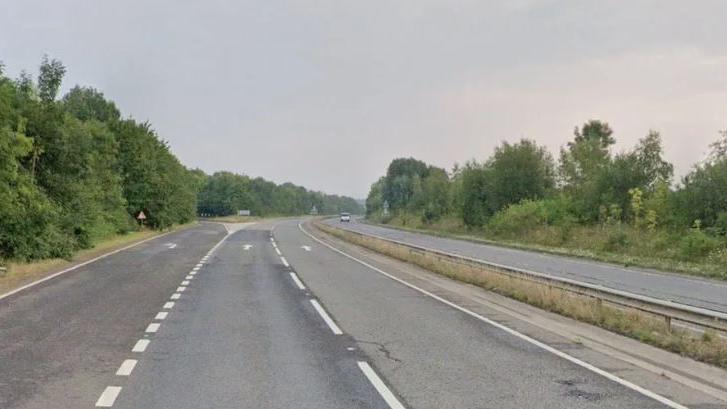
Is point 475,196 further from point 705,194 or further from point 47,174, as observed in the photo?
point 47,174

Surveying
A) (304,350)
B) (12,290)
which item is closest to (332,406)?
(304,350)

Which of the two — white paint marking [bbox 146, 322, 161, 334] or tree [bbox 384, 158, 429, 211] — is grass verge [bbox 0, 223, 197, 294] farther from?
tree [bbox 384, 158, 429, 211]

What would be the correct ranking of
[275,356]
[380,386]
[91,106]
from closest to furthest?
[380,386] < [275,356] < [91,106]

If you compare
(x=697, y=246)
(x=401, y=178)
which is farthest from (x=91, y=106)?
(x=401, y=178)

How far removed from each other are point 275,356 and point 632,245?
31.1 meters

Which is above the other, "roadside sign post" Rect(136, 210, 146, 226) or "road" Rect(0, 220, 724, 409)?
"roadside sign post" Rect(136, 210, 146, 226)

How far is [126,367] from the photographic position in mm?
8820

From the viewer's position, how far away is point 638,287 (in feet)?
69.0

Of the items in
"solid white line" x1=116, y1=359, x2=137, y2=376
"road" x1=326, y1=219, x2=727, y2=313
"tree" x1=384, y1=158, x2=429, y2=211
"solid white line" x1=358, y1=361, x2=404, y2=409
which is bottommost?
"road" x1=326, y1=219, x2=727, y2=313

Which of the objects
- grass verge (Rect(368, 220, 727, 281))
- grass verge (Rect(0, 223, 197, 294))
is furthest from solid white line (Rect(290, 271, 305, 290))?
grass verge (Rect(368, 220, 727, 281))

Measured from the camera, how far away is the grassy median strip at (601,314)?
10219 millimetres

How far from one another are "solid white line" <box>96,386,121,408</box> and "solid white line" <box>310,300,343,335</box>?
478 centimetres

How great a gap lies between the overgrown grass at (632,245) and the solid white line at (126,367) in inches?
859

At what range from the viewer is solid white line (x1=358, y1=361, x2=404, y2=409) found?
728cm
